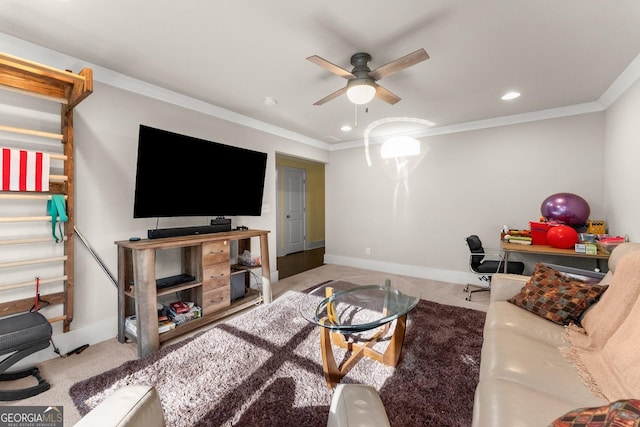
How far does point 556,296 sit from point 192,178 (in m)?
3.23

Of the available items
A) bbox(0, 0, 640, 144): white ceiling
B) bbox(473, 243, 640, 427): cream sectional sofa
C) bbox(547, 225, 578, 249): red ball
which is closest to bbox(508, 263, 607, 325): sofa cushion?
bbox(473, 243, 640, 427): cream sectional sofa

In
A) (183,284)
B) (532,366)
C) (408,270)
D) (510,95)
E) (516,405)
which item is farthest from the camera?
(408,270)

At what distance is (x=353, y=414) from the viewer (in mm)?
650

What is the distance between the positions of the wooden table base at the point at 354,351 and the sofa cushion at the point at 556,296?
930mm

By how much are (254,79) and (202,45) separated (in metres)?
0.60

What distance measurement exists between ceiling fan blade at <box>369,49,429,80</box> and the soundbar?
216cm

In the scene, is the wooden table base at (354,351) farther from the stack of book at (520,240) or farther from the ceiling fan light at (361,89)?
the stack of book at (520,240)

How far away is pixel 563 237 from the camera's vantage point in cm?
292

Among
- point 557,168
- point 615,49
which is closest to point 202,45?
point 615,49

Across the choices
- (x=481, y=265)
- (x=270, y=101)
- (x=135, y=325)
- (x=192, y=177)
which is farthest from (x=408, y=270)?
(x=135, y=325)

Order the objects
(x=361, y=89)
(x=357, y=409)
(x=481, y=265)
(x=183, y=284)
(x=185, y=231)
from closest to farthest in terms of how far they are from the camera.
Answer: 1. (x=357, y=409)
2. (x=361, y=89)
3. (x=183, y=284)
4. (x=185, y=231)
5. (x=481, y=265)

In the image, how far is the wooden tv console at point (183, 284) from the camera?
2193 mm

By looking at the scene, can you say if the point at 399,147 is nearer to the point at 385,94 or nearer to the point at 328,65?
the point at 385,94

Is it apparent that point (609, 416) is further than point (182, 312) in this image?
No
